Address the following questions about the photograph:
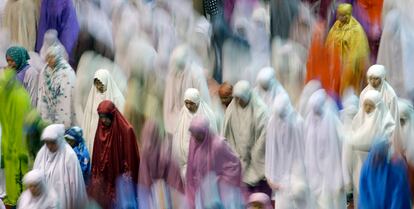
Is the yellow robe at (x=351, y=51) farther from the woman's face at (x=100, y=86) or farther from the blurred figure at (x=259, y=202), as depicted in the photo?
the blurred figure at (x=259, y=202)

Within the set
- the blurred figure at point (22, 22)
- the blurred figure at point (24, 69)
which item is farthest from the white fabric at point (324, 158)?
the blurred figure at point (22, 22)

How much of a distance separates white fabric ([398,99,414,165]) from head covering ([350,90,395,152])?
0.17 meters

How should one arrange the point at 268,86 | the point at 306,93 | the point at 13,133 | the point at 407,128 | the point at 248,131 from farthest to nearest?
1. the point at 306,93
2. the point at 268,86
3. the point at 13,133
4. the point at 248,131
5. the point at 407,128

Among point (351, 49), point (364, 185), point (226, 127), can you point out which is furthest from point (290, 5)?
point (364, 185)

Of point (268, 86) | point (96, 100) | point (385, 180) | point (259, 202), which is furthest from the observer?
point (96, 100)

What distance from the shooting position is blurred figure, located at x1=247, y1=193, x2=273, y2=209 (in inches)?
643

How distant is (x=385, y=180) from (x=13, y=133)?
391cm

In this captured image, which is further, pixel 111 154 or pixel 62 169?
pixel 111 154

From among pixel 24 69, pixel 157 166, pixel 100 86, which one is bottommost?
pixel 157 166

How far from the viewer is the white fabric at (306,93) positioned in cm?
1860

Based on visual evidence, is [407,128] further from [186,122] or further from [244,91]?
[186,122]

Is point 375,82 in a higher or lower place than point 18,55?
lower

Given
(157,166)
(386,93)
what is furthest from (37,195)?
(386,93)

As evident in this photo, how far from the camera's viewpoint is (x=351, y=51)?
19.7 meters
